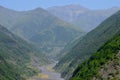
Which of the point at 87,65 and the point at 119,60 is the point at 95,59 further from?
the point at 119,60

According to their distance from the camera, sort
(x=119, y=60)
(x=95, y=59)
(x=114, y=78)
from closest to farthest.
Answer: (x=114, y=78) < (x=119, y=60) < (x=95, y=59)

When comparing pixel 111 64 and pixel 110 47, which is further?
pixel 110 47

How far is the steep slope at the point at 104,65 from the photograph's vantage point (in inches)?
6299

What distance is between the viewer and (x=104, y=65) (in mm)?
168500

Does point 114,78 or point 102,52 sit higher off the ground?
point 102,52

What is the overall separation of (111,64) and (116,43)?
23222 mm

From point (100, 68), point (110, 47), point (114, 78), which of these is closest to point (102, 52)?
point (110, 47)

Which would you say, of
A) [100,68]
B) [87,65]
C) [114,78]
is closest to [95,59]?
[87,65]

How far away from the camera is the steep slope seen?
160000mm

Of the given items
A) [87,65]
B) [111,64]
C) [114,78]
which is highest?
[87,65]

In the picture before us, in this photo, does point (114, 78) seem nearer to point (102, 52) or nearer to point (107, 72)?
point (107, 72)

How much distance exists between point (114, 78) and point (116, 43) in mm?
35421

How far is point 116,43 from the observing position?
612 feet

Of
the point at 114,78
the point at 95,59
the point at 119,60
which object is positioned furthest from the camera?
the point at 95,59
